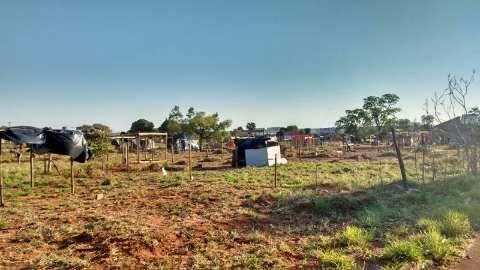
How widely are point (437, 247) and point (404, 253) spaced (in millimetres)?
593

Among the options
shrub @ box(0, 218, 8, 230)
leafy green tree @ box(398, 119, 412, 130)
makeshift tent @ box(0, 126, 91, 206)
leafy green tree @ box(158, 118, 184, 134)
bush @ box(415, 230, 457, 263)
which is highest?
leafy green tree @ box(158, 118, 184, 134)

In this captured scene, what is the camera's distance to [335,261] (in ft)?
15.1

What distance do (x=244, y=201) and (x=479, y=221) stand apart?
501 cm

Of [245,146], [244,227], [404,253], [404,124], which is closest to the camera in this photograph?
[404,253]

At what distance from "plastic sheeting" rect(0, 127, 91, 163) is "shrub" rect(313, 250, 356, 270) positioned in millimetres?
9976

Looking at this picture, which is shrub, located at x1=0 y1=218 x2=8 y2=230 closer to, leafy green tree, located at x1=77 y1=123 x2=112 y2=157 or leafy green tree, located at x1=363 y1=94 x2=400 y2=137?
leafy green tree, located at x1=77 y1=123 x2=112 y2=157

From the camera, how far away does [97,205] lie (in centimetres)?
908

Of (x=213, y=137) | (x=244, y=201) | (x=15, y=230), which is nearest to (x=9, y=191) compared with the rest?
(x=15, y=230)

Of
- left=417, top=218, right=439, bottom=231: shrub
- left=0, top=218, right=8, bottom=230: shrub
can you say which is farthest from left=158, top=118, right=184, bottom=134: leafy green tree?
left=417, top=218, right=439, bottom=231: shrub

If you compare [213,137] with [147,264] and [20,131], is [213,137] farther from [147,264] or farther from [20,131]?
[147,264]

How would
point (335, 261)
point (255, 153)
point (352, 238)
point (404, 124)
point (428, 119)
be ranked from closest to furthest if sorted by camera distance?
1. point (335, 261)
2. point (352, 238)
3. point (428, 119)
4. point (255, 153)
5. point (404, 124)

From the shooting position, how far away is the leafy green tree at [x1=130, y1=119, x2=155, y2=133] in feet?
224

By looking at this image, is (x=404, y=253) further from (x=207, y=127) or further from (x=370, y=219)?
(x=207, y=127)

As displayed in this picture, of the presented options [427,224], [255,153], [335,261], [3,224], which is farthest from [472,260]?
[255,153]
